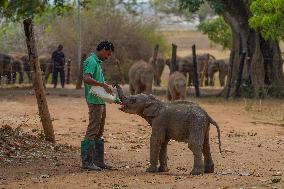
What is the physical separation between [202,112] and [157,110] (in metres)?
0.67

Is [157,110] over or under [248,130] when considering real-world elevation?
over

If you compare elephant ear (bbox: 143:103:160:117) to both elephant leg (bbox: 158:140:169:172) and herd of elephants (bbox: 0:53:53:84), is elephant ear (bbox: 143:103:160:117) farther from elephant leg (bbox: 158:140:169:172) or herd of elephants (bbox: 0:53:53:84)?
herd of elephants (bbox: 0:53:53:84)

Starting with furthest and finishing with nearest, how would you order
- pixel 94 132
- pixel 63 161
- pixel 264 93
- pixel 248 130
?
pixel 264 93 → pixel 248 130 → pixel 63 161 → pixel 94 132

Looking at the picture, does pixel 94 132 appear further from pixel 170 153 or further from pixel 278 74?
pixel 278 74

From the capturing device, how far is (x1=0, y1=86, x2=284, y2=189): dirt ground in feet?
32.3

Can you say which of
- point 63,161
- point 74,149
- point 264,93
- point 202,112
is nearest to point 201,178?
point 202,112

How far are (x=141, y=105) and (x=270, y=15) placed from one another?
984 cm

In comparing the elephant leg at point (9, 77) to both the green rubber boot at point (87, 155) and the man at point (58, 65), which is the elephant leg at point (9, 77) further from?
the green rubber boot at point (87, 155)

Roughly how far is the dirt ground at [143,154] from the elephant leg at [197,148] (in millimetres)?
181

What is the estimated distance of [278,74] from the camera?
28.0m

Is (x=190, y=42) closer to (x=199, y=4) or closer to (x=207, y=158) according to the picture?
(x=199, y=4)

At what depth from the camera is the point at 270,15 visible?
20.0 meters

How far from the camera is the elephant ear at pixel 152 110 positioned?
36.0ft

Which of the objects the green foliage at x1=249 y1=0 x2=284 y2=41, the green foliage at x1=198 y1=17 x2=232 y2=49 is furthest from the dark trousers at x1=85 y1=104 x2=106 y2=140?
the green foliage at x1=198 y1=17 x2=232 y2=49
